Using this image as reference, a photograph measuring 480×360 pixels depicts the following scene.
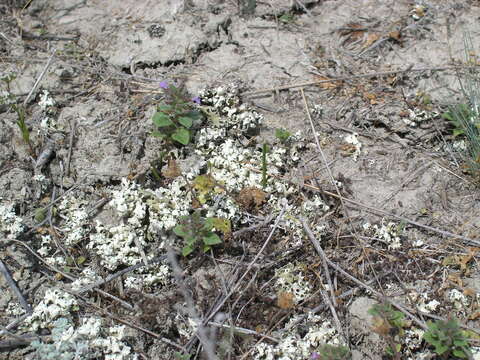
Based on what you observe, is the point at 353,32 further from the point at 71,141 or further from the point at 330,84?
the point at 71,141

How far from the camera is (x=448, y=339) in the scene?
2342 mm

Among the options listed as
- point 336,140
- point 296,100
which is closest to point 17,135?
point 296,100

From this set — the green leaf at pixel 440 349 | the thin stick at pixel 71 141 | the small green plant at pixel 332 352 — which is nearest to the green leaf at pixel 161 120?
the thin stick at pixel 71 141

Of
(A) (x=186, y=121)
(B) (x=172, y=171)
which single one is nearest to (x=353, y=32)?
(A) (x=186, y=121)

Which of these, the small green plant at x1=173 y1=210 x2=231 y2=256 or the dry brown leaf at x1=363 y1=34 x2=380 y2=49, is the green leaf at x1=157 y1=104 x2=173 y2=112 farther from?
the dry brown leaf at x1=363 y1=34 x2=380 y2=49

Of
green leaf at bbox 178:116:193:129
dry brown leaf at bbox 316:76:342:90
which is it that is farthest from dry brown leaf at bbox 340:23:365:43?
green leaf at bbox 178:116:193:129

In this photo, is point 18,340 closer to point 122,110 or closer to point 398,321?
point 122,110

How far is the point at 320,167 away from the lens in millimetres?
3225

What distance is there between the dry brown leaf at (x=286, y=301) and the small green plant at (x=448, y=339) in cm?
71

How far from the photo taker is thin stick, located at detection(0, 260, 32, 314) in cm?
264

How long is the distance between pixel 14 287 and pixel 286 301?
154 centimetres

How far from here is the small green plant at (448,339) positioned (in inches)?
91.4

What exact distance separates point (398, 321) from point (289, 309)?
0.58 metres

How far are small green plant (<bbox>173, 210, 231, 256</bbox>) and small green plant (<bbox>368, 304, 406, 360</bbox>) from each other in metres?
0.94
